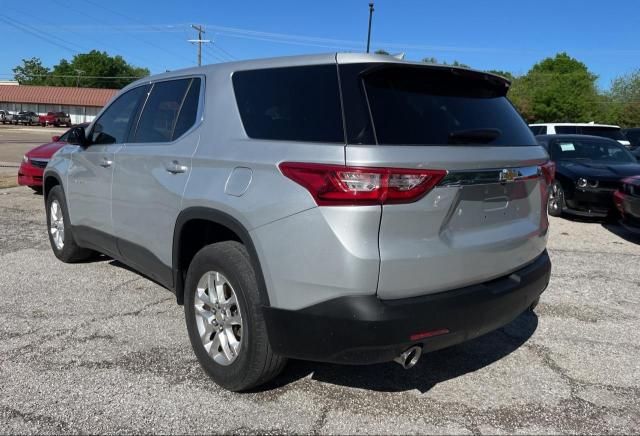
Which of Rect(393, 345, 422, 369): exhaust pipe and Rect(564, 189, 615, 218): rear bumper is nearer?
Rect(393, 345, 422, 369): exhaust pipe

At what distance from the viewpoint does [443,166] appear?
2.54 m

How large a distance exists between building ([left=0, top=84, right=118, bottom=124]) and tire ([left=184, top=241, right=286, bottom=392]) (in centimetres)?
7436

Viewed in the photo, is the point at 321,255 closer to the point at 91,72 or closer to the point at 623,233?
the point at 623,233

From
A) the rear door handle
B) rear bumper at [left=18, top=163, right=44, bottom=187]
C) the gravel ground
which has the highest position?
the rear door handle

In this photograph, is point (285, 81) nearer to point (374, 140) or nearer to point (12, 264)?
point (374, 140)

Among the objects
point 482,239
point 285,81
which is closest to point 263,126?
point 285,81

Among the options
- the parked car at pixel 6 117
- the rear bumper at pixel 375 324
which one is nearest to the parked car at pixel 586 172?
the rear bumper at pixel 375 324

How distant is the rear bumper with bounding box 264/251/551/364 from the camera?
8.01 feet

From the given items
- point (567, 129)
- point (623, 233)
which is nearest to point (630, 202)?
point (623, 233)

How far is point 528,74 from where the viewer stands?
265 feet

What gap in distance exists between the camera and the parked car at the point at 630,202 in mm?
6961

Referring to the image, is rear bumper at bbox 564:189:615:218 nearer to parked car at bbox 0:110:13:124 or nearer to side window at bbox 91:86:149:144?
side window at bbox 91:86:149:144

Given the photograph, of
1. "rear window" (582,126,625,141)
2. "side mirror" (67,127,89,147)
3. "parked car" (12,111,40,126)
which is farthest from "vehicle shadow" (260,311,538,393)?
"parked car" (12,111,40,126)

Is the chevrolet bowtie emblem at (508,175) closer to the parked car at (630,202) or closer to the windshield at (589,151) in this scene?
the parked car at (630,202)
